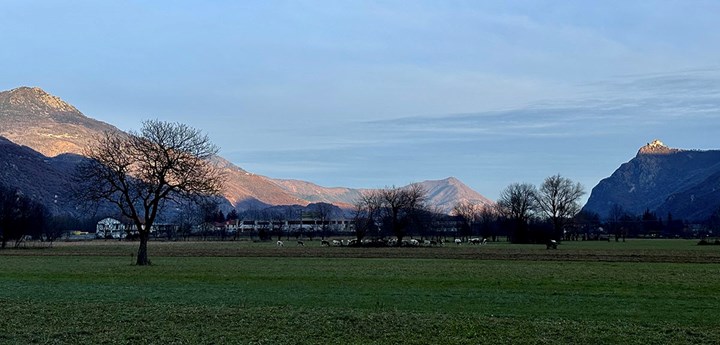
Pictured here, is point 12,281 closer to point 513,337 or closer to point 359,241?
point 513,337

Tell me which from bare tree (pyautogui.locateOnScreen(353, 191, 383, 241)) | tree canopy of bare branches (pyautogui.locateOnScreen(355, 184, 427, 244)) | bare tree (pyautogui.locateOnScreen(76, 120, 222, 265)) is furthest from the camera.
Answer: tree canopy of bare branches (pyautogui.locateOnScreen(355, 184, 427, 244))

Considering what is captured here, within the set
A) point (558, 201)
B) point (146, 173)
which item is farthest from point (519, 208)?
point (146, 173)

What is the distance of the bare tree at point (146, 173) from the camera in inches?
2168

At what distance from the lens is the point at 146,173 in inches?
2221

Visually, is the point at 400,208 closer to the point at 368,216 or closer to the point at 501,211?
the point at 368,216

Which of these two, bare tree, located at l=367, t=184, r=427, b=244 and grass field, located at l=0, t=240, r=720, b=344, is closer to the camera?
grass field, located at l=0, t=240, r=720, b=344

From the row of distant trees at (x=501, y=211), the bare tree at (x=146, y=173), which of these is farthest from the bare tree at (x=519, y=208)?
the bare tree at (x=146, y=173)

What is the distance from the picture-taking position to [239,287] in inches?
1316

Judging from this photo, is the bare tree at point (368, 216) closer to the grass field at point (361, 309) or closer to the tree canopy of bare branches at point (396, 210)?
the tree canopy of bare branches at point (396, 210)

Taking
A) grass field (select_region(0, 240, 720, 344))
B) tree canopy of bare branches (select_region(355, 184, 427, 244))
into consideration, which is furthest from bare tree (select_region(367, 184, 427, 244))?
grass field (select_region(0, 240, 720, 344))

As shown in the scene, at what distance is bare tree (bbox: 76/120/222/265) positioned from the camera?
55062 millimetres

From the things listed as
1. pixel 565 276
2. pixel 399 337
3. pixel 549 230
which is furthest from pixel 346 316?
pixel 549 230

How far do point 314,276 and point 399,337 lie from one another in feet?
74.2

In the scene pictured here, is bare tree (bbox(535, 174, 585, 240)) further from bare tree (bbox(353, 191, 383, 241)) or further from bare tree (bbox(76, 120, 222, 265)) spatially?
bare tree (bbox(76, 120, 222, 265))
